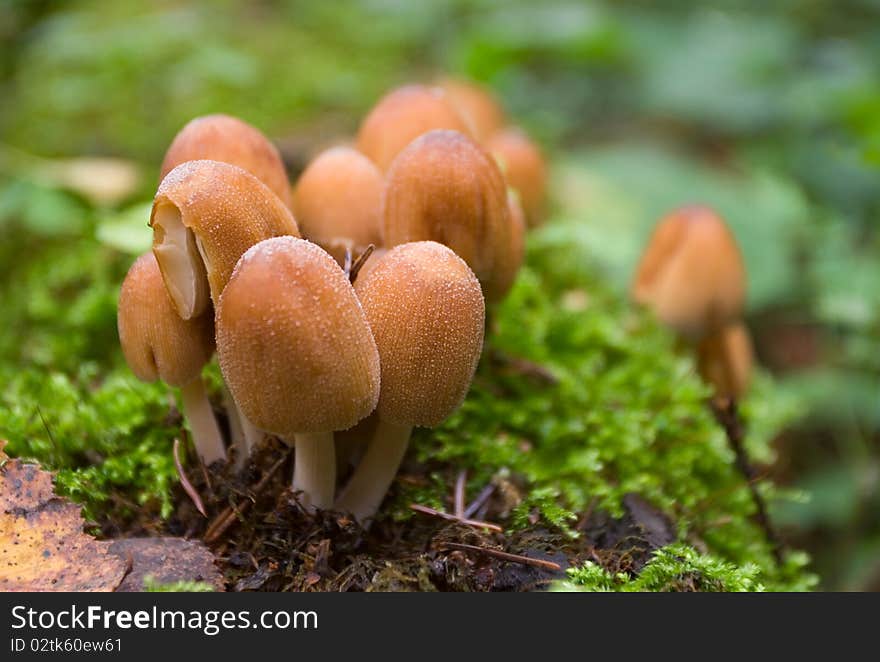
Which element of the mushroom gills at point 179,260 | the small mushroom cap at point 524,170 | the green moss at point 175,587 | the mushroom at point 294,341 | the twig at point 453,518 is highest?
the small mushroom cap at point 524,170

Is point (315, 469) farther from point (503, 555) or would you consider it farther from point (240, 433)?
point (503, 555)

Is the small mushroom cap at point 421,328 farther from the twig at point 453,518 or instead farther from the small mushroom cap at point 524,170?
the small mushroom cap at point 524,170

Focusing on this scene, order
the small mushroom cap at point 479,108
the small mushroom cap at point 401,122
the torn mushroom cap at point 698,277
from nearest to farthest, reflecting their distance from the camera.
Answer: the small mushroom cap at point 401,122 < the torn mushroom cap at point 698,277 < the small mushroom cap at point 479,108

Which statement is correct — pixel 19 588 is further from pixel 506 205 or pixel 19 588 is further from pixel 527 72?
pixel 527 72

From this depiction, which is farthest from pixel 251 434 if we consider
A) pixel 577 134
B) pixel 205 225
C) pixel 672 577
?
pixel 577 134

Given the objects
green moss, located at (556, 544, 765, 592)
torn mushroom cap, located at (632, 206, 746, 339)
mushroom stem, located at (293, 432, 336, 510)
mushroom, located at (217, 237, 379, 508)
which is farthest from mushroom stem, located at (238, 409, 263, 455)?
torn mushroom cap, located at (632, 206, 746, 339)

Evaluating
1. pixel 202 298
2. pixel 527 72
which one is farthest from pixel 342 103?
pixel 202 298

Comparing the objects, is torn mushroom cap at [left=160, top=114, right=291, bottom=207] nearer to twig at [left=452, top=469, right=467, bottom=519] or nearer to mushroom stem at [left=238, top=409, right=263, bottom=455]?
mushroom stem at [left=238, top=409, right=263, bottom=455]

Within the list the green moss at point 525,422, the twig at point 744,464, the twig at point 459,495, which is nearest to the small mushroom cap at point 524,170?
the green moss at point 525,422
